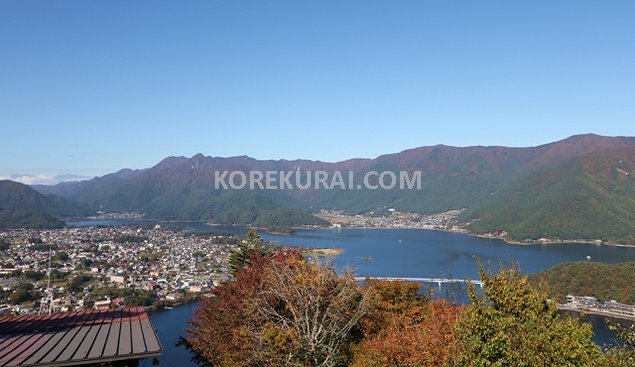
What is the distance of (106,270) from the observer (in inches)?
1845

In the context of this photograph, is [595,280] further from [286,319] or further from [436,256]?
[286,319]

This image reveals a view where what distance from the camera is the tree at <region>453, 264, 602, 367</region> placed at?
4.28 meters

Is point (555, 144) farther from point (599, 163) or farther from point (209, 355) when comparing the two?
point (209, 355)

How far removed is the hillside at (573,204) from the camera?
3061 inches

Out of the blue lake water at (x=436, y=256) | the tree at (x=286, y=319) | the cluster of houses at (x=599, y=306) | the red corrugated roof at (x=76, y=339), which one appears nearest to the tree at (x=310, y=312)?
the tree at (x=286, y=319)

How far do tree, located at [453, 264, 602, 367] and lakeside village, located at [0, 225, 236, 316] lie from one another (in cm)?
1195

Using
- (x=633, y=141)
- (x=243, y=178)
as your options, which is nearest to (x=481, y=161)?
(x=633, y=141)

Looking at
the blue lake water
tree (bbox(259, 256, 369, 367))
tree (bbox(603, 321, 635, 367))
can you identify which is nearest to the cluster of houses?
the blue lake water

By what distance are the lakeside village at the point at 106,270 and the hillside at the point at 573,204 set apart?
55.2 m

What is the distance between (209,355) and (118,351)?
5.30 m

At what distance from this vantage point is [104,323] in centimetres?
537

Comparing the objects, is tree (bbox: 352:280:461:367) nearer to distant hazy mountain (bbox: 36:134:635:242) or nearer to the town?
the town

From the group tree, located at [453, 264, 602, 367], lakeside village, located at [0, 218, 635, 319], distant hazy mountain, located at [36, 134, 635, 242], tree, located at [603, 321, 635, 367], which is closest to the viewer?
tree, located at [453, 264, 602, 367]

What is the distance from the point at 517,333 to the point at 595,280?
1531 inches
